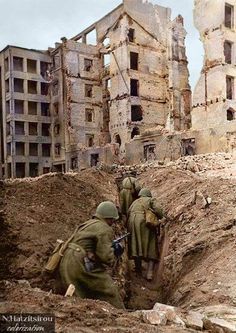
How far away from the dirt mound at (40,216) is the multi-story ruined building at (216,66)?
1979cm

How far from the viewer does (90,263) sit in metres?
5.71

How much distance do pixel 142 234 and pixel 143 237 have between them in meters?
0.08

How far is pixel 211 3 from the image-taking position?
1230 inches

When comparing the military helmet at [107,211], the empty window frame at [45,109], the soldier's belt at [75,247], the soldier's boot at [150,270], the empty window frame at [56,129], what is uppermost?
the empty window frame at [45,109]

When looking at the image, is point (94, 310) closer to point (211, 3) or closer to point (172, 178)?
point (172, 178)

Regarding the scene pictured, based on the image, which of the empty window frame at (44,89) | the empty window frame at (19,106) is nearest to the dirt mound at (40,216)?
the empty window frame at (19,106)

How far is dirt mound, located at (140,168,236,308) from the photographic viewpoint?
6461mm

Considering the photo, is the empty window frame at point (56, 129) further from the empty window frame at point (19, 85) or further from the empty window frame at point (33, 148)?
the empty window frame at point (19, 85)

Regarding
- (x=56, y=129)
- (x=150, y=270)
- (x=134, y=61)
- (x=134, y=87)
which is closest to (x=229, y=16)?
(x=134, y=61)

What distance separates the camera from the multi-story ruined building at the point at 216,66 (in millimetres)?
30188

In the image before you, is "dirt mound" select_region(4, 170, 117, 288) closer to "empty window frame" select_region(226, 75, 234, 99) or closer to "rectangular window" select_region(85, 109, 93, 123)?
"empty window frame" select_region(226, 75, 234, 99)

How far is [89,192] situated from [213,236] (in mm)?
4583

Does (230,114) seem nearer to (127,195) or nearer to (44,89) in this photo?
(44,89)

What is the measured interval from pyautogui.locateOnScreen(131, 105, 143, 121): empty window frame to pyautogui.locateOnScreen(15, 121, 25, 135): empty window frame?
34.2ft
